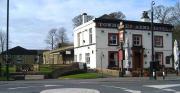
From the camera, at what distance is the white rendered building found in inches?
2018

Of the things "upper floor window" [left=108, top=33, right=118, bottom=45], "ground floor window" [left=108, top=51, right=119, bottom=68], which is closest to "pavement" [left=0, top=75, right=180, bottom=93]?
"ground floor window" [left=108, top=51, right=119, bottom=68]

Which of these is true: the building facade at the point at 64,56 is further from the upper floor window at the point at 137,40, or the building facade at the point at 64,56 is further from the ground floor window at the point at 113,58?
the upper floor window at the point at 137,40

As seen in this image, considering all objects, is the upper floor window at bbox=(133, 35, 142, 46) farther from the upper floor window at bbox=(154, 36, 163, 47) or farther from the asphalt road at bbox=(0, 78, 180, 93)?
the asphalt road at bbox=(0, 78, 180, 93)

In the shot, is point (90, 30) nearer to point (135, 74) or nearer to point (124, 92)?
point (135, 74)

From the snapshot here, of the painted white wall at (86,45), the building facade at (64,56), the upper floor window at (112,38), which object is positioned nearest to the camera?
the painted white wall at (86,45)

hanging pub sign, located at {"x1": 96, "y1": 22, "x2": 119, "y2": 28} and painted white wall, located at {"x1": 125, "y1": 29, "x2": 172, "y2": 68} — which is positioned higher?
hanging pub sign, located at {"x1": 96, "y1": 22, "x2": 119, "y2": 28}

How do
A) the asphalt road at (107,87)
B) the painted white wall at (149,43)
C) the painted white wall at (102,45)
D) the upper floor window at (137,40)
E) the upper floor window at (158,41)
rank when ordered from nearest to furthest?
the asphalt road at (107,87) → the painted white wall at (102,45) → the painted white wall at (149,43) → the upper floor window at (137,40) → the upper floor window at (158,41)

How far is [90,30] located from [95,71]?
21.7ft

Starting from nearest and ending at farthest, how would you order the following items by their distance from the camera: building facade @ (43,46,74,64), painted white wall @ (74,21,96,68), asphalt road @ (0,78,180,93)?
1. asphalt road @ (0,78,180,93)
2. painted white wall @ (74,21,96,68)
3. building facade @ (43,46,74,64)

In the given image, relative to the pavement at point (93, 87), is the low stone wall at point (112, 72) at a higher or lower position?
higher

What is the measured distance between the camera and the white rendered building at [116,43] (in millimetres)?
51250

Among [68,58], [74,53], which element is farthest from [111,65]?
[68,58]

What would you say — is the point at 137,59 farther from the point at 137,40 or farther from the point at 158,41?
the point at 158,41

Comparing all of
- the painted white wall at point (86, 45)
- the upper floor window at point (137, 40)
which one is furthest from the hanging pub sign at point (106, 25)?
the upper floor window at point (137, 40)
